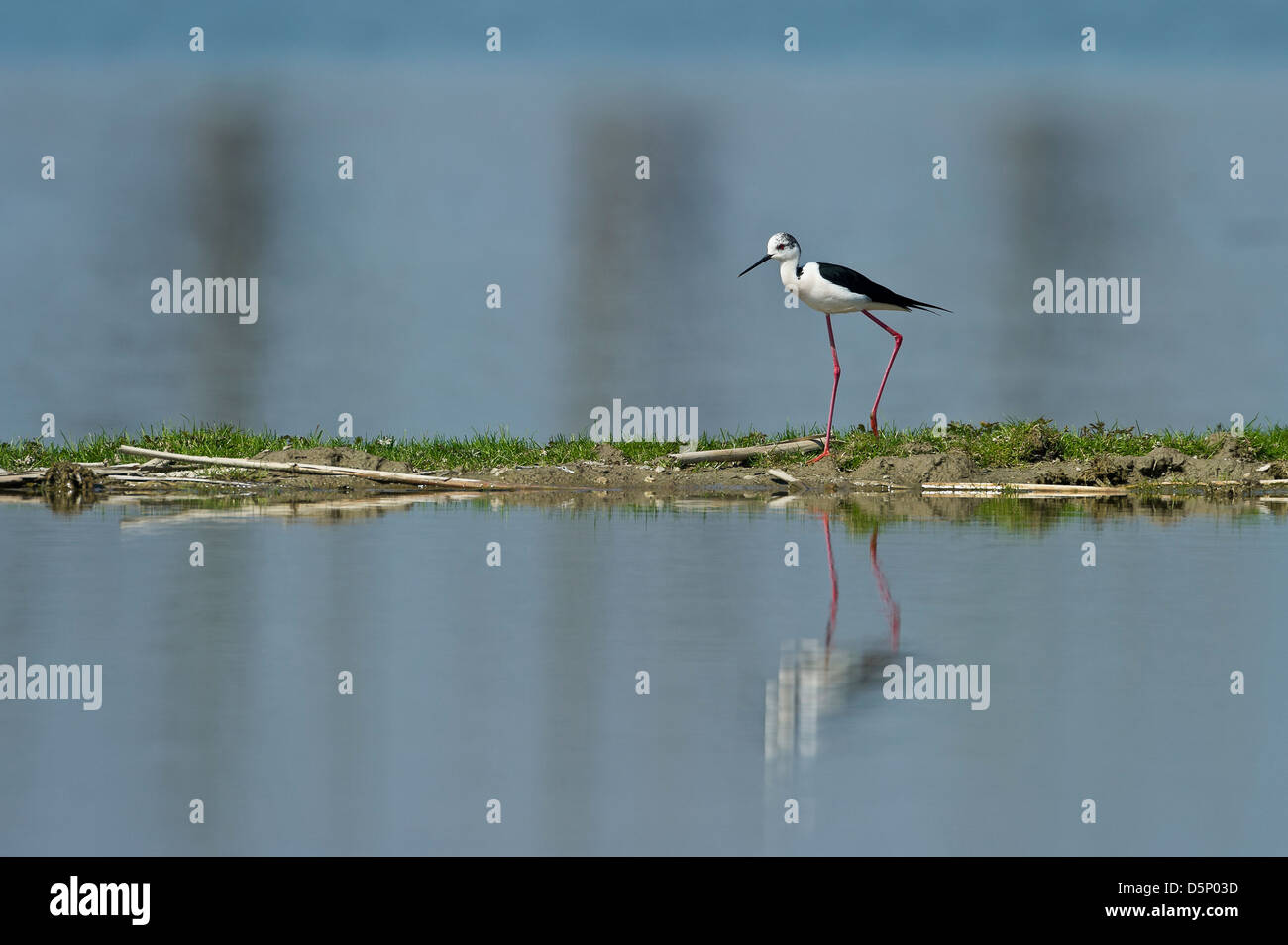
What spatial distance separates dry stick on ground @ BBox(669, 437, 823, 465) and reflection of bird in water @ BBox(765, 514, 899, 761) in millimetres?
10194

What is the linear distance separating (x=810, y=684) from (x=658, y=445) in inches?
510

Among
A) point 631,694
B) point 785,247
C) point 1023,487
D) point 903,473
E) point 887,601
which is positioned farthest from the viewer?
point 785,247

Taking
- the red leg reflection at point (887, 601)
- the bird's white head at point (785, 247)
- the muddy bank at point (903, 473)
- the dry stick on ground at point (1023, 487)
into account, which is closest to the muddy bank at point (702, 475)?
the muddy bank at point (903, 473)

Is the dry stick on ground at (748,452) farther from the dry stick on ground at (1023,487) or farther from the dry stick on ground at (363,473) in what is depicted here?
the dry stick on ground at (363,473)

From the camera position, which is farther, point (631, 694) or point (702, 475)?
point (702, 475)

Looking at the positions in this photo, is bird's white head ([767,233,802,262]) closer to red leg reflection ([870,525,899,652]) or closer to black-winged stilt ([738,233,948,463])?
black-winged stilt ([738,233,948,463])

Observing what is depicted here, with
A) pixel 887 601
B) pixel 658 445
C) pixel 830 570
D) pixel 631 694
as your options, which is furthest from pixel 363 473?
pixel 631 694

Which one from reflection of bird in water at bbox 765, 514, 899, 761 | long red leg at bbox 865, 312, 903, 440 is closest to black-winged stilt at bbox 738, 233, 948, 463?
long red leg at bbox 865, 312, 903, 440

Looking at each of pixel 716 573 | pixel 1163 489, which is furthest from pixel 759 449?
pixel 716 573

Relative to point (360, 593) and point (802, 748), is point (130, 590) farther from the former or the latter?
point (802, 748)

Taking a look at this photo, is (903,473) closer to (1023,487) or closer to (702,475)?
(1023,487)

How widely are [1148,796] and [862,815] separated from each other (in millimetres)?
1124

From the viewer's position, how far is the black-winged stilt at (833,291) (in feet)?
67.1

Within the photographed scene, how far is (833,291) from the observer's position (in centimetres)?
2045
